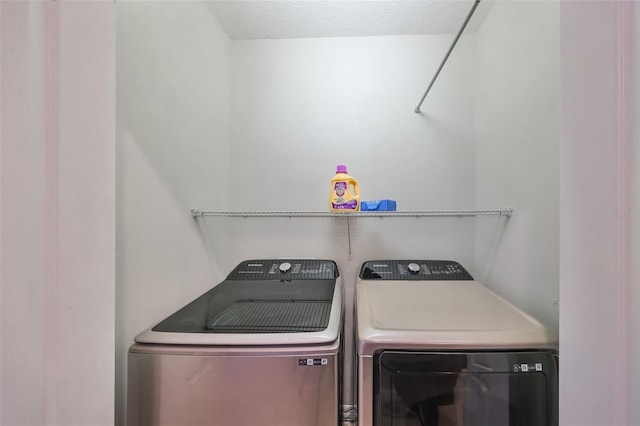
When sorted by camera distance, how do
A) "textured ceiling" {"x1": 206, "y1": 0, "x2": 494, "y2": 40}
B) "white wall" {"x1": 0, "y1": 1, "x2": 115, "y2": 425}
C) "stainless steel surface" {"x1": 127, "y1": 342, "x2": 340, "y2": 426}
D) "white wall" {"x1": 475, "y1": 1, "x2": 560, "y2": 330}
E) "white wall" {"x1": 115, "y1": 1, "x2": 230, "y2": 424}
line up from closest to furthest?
"white wall" {"x1": 0, "y1": 1, "x2": 115, "y2": 425}
"stainless steel surface" {"x1": 127, "y1": 342, "x2": 340, "y2": 426}
"white wall" {"x1": 115, "y1": 1, "x2": 230, "y2": 424}
"white wall" {"x1": 475, "y1": 1, "x2": 560, "y2": 330}
"textured ceiling" {"x1": 206, "y1": 0, "x2": 494, "y2": 40}

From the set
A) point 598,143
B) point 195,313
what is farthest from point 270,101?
point 598,143

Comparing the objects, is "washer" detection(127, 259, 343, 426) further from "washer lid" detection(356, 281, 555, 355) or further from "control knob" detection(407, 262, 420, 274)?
"control knob" detection(407, 262, 420, 274)

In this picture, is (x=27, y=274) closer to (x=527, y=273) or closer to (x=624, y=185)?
(x=624, y=185)

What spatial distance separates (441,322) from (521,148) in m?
0.96

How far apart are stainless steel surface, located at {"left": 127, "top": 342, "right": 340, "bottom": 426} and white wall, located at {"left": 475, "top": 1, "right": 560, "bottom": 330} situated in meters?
0.95

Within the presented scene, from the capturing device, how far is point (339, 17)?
5.32 ft

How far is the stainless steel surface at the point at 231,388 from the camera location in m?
0.79

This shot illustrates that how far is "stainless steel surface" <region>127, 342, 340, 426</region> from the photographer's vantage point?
31.1 inches

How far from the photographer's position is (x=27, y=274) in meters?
0.39

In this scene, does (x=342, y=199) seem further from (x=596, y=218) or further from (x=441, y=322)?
(x=596, y=218)

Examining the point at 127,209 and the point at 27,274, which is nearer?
the point at 27,274

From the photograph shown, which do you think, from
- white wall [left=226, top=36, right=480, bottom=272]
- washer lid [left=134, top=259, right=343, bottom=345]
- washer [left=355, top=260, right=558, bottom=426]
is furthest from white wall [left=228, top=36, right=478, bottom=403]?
washer [left=355, top=260, right=558, bottom=426]

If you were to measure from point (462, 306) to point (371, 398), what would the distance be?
22.5 inches

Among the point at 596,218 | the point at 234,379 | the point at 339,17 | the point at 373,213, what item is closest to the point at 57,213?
the point at 234,379
